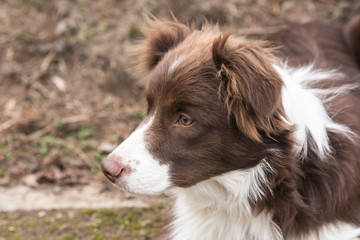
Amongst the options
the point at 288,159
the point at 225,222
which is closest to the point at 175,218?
the point at 225,222

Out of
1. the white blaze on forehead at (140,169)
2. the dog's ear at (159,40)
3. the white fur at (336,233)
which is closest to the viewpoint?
the white blaze on forehead at (140,169)

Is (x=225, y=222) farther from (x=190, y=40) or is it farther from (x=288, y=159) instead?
(x=190, y=40)

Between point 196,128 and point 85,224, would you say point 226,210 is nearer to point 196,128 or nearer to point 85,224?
point 196,128

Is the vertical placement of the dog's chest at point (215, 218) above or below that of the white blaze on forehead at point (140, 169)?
below

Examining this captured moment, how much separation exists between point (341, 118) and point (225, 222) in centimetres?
107

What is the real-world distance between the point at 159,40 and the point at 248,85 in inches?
46.2

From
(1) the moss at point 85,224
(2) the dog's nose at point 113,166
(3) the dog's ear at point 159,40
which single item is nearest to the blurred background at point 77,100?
(1) the moss at point 85,224

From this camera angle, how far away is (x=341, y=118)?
3.29 meters

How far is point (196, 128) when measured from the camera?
9.51 ft

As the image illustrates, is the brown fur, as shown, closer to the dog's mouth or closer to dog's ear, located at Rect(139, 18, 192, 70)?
the dog's mouth

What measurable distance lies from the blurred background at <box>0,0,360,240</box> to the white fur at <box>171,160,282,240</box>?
0.70 m

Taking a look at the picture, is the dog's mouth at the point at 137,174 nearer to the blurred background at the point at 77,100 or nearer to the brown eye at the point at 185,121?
the brown eye at the point at 185,121

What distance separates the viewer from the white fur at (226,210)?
9.93 ft

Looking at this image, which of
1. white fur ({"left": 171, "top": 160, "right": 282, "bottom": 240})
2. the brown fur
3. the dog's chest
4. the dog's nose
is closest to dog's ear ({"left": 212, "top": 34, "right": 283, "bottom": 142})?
the brown fur
